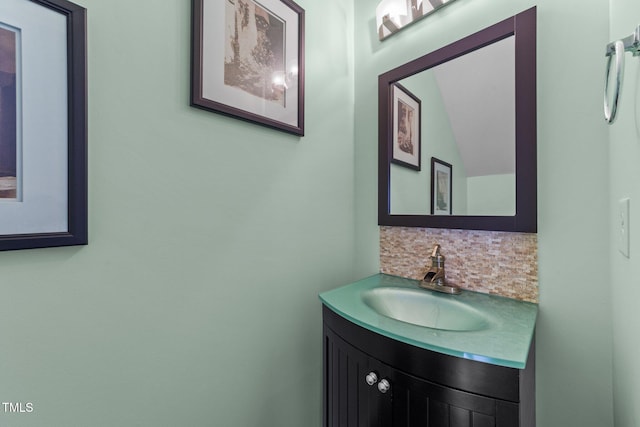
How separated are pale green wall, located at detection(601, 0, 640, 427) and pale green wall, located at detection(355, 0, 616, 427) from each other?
0.16 feet

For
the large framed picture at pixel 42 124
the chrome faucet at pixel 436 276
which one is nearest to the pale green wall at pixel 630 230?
the chrome faucet at pixel 436 276

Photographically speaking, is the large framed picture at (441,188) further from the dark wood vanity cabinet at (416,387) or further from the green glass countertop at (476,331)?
the dark wood vanity cabinet at (416,387)

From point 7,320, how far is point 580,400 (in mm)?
1453

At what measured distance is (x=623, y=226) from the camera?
637mm

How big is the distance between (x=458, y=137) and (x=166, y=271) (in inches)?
43.8

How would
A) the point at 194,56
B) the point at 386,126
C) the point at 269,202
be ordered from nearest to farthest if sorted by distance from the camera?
the point at 194,56
the point at 269,202
the point at 386,126

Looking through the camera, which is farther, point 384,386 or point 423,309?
point 423,309

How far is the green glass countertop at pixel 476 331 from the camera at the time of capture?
0.62m

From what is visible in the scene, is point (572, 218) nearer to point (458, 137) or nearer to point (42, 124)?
point (458, 137)

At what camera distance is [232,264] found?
952 mm

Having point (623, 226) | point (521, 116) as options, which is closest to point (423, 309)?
point (623, 226)

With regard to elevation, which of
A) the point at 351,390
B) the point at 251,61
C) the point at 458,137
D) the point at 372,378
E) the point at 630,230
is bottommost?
the point at 351,390

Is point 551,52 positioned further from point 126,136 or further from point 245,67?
point 126,136

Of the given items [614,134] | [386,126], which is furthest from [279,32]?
[614,134]
